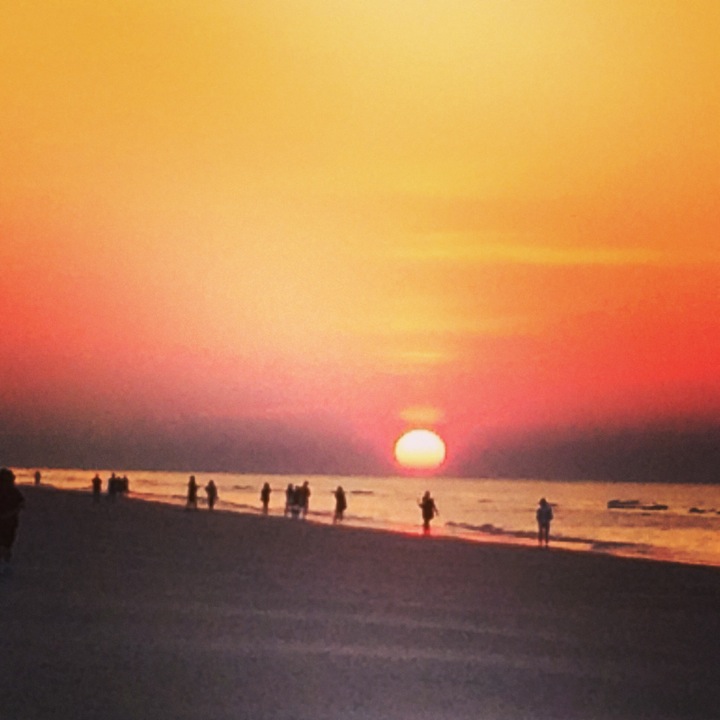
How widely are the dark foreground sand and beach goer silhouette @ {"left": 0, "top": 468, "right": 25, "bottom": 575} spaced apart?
2.34 ft

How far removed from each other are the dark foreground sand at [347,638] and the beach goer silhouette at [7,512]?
2.34 ft

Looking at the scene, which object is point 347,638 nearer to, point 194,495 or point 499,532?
point 499,532

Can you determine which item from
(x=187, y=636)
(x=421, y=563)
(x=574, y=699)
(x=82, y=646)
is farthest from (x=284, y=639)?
(x=421, y=563)

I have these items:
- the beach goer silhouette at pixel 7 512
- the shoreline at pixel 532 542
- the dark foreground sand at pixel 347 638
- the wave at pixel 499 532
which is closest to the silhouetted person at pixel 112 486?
the shoreline at pixel 532 542

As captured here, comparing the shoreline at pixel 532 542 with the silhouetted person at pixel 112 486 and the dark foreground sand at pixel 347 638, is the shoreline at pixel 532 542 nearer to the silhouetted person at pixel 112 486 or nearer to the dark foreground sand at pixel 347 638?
the dark foreground sand at pixel 347 638

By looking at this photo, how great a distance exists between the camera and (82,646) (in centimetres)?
1402

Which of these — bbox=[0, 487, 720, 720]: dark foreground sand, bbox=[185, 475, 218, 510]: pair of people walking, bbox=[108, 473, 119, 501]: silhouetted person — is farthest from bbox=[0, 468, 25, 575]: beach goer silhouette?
bbox=[108, 473, 119, 501]: silhouetted person

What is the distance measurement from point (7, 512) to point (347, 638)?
1002 cm

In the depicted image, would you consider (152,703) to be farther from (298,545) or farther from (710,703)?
(298,545)

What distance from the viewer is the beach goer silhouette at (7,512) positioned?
76.7ft

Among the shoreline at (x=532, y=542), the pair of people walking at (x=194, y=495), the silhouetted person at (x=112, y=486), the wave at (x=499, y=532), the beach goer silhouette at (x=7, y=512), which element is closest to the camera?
the beach goer silhouette at (x=7, y=512)

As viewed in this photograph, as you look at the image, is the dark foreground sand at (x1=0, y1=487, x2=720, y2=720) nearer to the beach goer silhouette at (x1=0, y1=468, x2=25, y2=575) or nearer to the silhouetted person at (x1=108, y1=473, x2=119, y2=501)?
the beach goer silhouette at (x1=0, y1=468, x2=25, y2=575)

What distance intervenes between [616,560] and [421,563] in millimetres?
7159

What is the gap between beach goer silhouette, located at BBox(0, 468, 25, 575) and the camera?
921 inches
